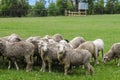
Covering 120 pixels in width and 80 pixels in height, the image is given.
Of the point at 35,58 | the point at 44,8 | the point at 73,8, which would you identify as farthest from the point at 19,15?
the point at 35,58

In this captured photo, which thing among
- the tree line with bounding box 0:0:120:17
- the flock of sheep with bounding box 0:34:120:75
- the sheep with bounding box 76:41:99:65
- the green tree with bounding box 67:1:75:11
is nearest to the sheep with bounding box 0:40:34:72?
the flock of sheep with bounding box 0:34:120:75

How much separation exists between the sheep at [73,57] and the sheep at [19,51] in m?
1.32

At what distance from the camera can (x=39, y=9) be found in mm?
94188

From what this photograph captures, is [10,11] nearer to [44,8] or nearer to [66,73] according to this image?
[44,8]

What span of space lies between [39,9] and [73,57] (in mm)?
82100

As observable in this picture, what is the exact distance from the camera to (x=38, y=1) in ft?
332

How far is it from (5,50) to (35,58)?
2.61 meters

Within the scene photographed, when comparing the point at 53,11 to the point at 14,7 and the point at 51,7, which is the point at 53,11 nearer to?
the point at 51,7

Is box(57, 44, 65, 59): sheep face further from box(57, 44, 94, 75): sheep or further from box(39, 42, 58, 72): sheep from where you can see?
box(39, 42, 58, 72): sheep

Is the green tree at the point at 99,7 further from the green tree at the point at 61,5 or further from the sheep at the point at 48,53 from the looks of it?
the sheep at the point at 48,53

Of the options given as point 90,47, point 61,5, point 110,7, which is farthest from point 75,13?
point 90,47

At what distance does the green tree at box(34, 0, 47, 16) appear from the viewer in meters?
92.7

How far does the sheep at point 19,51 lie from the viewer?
1361 centimetres

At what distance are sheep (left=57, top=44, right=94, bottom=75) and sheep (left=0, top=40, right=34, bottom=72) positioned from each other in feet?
4.33
